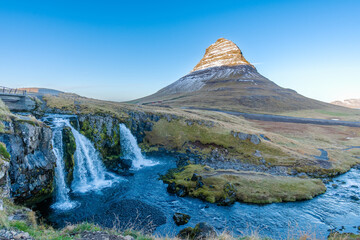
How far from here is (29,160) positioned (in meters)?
22.4

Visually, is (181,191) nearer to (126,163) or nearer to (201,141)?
(126,163)

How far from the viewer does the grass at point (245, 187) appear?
28234 mm

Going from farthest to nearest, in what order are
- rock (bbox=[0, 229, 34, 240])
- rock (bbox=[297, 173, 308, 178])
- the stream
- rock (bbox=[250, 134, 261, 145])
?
rock (bbox=[250, 134, 261, 145])
rock (bbox=[297, 173, 308, 178])
the stream
rock (bbox=[0, 229, 34, 240])

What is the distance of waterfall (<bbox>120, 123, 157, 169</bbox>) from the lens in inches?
1686

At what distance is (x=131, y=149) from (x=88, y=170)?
13788mm

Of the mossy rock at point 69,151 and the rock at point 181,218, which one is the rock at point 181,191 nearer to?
→ the rock at point 181,218

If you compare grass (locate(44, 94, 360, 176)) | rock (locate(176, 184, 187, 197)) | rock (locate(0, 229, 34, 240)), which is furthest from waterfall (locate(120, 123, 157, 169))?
rock (locate(0, 229, 34, 240))

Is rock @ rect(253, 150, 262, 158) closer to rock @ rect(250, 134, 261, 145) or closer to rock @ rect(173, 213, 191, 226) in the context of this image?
rock @ rect(250, 134, 261, 145)

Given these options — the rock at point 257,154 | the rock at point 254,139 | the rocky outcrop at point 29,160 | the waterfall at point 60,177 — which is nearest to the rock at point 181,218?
the waterfall at point 60,177

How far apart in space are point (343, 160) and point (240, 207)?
3993 centimetres

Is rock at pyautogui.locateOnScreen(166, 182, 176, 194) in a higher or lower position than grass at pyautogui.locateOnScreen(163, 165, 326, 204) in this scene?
lower

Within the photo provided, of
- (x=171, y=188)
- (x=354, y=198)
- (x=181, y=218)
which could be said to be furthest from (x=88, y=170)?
A: (x=354, y=198)

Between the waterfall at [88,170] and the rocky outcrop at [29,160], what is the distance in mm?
5656

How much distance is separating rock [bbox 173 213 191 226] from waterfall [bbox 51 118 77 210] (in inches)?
519
